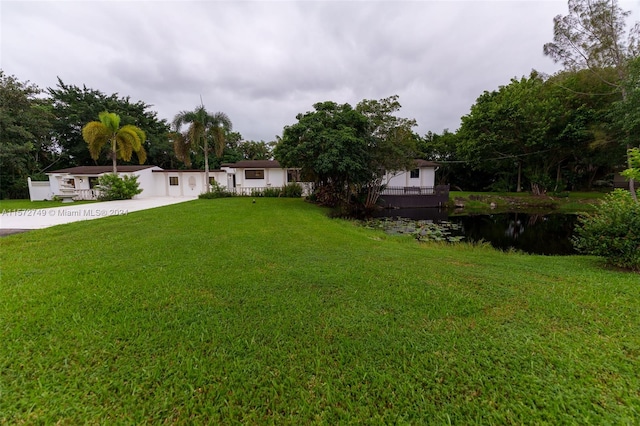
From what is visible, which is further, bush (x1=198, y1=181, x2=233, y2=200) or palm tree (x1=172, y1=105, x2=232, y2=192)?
bush (x1=198, y1=181, x2=233, y2=200)

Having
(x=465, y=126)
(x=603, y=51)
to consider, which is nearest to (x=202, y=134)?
(x=465, y=126)

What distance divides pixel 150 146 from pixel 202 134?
1338 cm

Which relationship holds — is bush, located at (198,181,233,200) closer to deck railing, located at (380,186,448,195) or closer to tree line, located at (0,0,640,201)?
tree line, located at (0,0,640,201)

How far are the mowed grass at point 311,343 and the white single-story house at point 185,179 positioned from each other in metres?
14.8

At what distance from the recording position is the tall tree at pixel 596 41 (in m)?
13.2

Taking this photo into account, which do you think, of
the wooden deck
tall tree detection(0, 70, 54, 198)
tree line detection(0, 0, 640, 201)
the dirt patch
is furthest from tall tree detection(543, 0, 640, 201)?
tall tree detection(0, 70, 54, 198)

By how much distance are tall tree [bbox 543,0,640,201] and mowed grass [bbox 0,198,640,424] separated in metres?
17.0

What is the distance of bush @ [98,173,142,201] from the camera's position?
50.7 ft

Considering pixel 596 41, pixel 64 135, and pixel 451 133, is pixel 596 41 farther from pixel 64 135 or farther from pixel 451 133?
pixel 64 135

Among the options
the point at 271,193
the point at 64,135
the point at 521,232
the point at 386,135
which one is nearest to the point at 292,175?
the point at 271,193

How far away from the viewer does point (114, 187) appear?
1553 centimetres

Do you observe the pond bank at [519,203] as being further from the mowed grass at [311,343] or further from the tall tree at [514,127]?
the mowed grass at [311,343]

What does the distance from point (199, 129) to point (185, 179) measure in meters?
5.75

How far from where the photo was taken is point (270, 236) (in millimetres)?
6355
